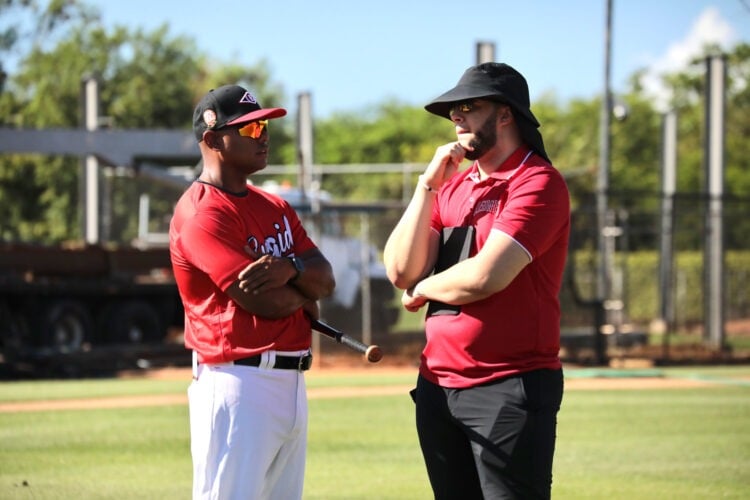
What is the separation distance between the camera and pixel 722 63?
87.3 ft

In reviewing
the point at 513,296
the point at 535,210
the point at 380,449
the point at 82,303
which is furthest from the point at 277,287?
the point at 82,303

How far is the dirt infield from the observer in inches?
576

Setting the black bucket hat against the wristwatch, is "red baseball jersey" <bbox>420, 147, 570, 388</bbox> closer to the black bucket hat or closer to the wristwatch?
the black bucket hat

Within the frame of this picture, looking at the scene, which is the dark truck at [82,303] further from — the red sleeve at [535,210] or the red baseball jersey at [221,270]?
the red sleeve at [535,210]

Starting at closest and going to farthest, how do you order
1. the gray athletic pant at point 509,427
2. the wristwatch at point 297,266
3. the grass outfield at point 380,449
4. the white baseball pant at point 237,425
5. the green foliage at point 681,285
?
the gray athletic pant at point 509,427
the white baseball pant at point 237,425
the wristwatch at point 297,266
the grass outfield at point 380,449
the green foliage at point 681,285

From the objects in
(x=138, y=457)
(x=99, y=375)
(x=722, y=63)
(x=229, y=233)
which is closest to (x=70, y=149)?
(x=99, y=375)

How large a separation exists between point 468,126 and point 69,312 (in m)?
21.3

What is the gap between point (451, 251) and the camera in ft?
15.3

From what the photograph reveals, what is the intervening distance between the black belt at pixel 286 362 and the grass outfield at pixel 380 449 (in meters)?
3.79

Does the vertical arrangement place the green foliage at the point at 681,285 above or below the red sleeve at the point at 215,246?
below

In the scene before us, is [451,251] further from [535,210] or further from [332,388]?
[332,388]

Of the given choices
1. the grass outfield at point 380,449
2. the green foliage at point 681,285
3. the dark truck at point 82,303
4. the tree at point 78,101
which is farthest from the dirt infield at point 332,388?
the tree at point 78,101

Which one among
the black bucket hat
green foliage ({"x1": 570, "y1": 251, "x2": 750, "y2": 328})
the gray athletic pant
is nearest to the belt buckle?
the gray athletic pant

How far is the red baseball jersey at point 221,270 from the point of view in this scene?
4.64 m
